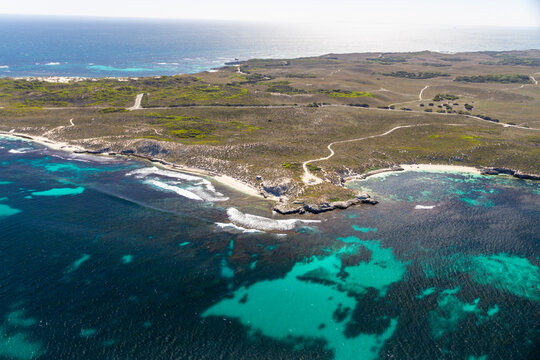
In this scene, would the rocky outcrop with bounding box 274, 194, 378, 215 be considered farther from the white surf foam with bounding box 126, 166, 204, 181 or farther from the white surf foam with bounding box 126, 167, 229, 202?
the white surf foam with bounding box 126, 166, 204, 181

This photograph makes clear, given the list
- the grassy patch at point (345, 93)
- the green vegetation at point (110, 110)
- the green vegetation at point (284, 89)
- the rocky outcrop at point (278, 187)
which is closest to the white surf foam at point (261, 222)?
the rocky outcrop at point (278, 187)

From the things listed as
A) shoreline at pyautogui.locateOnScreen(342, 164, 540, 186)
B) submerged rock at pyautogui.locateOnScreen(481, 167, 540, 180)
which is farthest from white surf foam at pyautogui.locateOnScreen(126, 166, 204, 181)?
submerged rock at pyautogui.locateOnScreen(481, 167, 540, 180)

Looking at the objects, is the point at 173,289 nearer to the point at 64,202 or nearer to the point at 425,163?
the point at 64,202

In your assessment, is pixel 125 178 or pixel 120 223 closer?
pixel 120 223

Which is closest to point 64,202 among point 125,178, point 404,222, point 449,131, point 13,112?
point 125,178

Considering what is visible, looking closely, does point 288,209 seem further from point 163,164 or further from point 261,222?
point 163,164

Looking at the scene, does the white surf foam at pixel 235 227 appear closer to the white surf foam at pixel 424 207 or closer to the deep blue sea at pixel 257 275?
the deep blue sea at pixel 257 275

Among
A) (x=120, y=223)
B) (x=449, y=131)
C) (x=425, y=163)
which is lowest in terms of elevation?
(x=120, y=223)
